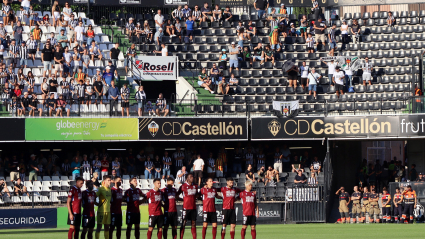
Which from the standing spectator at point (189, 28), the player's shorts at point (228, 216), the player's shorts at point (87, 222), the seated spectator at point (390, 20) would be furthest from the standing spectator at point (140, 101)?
the seated spectator at point (390, 20)

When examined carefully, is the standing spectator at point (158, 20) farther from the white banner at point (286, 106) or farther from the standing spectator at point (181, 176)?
the standing spectator at point (181, 176)

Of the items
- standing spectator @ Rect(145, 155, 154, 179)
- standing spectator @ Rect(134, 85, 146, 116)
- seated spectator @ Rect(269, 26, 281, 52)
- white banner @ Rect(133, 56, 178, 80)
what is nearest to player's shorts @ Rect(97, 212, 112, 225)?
standing spectator @ Rect(134, 85, 146, 116)

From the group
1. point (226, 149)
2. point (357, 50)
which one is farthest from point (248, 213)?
point (357, 50)

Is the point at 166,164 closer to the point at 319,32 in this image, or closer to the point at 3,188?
the point at 3,188

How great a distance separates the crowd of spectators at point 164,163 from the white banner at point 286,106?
2510 mm

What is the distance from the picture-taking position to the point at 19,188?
26281 millimetres

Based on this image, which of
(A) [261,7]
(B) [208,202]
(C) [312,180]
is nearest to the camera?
Answer: (B) [208,202]

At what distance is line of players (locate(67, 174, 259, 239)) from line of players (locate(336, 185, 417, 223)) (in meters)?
11.7

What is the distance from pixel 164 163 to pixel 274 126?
16.9 ft

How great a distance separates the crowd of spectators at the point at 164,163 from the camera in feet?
91.1

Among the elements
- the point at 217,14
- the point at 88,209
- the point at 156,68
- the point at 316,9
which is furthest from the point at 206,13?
the point at 88,209

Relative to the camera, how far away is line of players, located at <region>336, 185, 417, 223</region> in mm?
26266

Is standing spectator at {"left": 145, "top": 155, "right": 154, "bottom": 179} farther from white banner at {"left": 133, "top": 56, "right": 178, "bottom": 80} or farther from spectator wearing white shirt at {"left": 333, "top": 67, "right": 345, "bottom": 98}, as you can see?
spectator wearing white shirt at {"left": 333, "top": 67, "right": 345, "bottom": 98}

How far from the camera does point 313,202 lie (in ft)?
87.2
